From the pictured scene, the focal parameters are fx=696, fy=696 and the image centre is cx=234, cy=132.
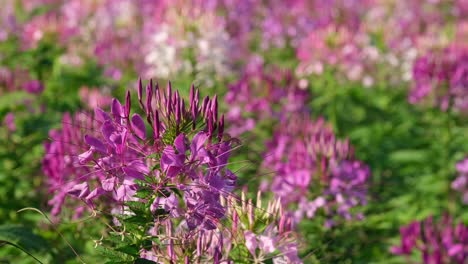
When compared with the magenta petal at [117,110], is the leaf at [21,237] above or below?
below

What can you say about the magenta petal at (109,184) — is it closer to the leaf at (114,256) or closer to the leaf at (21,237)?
the leaf at (114,256)

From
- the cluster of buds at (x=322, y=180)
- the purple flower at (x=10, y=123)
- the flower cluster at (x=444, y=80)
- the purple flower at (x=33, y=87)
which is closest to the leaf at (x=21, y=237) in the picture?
the cluster of buds at (x=322, y=180)

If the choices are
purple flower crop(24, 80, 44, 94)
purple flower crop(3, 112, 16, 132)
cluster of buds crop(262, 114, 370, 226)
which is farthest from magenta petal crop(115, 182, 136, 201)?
purple flower crop(24, 80, 44, 94)

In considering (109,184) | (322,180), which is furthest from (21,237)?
(322,180)

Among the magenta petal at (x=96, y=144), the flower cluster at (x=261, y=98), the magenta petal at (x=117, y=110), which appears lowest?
the magenta petal at (x=96, y=144)

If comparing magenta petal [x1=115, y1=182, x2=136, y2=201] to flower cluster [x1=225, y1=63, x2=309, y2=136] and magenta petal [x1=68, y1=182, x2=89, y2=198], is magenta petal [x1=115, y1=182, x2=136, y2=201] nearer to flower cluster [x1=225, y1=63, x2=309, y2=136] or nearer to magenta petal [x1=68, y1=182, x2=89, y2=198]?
magenta petal [x1=68, y1=182, x2=89, y2=198]

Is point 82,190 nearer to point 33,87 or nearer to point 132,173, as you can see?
point 132,173

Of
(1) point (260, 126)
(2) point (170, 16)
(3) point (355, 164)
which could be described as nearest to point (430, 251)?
(3) point (355, 164)
